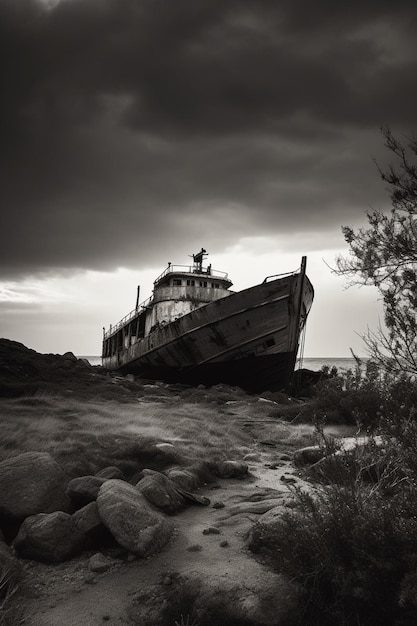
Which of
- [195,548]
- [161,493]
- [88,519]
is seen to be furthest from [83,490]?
[195,548]

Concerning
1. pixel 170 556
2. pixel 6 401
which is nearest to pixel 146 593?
pixel 170 556

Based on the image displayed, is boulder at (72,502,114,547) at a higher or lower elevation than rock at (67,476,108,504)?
lower

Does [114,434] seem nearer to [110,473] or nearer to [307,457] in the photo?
[110,473]

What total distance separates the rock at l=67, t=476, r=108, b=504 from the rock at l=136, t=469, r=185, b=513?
47 cm

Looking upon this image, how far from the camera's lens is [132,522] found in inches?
151

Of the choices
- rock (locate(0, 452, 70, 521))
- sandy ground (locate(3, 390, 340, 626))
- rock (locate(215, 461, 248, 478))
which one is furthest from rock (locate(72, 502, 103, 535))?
rock (locate(215, 461, 248, 478))

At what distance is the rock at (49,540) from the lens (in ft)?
12.4

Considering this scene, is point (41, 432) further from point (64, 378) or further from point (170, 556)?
point (64, 378)

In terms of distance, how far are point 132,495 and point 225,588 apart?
1399 millimetres

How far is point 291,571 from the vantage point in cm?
305

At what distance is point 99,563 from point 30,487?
1.31 m

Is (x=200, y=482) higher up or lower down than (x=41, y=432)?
lower down

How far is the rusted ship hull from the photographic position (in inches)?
690

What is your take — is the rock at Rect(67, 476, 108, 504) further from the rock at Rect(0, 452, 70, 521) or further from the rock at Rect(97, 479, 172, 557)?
the rock at Rect(97, 479, 172, 557)
